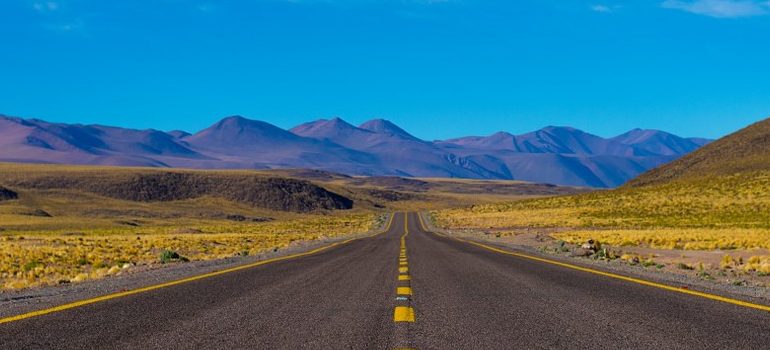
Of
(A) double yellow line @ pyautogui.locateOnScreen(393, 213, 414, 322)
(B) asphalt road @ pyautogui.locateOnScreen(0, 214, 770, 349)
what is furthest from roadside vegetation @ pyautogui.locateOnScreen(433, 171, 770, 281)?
(B) asphalt road @ pyautogui.locateOnScreen(0, 214, 770, 349)

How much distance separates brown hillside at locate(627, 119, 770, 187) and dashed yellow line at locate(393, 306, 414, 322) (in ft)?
391

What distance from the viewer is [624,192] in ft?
374

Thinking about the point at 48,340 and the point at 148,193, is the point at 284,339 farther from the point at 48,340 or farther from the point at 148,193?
the point at 148,193

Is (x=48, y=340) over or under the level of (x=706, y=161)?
under

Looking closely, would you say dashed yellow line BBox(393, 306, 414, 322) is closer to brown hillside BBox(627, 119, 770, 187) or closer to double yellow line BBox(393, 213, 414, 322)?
double yellow line BBox(393, 213, 414, 322)

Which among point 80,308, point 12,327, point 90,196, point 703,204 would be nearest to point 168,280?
point 80,308

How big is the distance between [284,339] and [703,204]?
87.3 metres

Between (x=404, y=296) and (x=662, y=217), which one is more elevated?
(x=662, y=217)

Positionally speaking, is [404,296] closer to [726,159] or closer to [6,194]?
[726,159]

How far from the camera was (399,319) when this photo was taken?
8133 millimetres

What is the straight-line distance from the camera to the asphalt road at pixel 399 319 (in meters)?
6.83

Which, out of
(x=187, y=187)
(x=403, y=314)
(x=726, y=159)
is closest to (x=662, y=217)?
(x=726, y=159)

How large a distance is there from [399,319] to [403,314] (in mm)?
404

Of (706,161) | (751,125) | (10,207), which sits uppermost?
(751,125)
